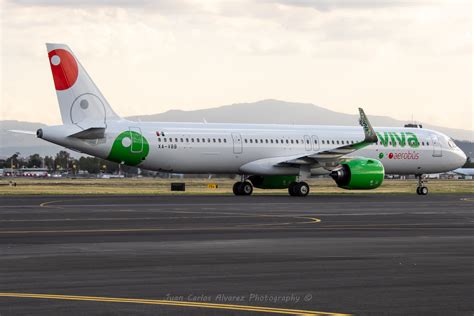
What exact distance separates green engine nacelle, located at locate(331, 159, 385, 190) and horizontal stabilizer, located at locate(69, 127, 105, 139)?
1234cm

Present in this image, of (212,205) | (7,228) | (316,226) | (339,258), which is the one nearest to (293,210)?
(212,205)

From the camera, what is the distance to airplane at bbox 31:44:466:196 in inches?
1939

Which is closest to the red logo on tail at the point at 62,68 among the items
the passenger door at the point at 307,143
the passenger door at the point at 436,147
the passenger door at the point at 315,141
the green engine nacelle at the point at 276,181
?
the green engine nacelle at the point at 276,181

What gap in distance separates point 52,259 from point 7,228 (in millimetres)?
8827

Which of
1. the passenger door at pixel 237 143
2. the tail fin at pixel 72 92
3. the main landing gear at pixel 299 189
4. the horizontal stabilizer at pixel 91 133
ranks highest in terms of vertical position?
the tail fin at pixel 72 92

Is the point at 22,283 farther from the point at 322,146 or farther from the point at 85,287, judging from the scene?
the point at 322,146

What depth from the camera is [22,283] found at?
46.5ft

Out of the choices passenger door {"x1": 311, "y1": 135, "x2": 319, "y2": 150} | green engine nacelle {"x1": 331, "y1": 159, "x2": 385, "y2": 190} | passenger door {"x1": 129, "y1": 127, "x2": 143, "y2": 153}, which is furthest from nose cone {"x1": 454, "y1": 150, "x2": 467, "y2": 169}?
passenger door {"x1": 129, "y1": 127, "x2": 143, "y2": 153}

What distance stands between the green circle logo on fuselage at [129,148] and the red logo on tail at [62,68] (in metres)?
3.90

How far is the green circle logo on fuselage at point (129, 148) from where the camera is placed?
49.2 m

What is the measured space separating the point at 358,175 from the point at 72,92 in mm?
15445

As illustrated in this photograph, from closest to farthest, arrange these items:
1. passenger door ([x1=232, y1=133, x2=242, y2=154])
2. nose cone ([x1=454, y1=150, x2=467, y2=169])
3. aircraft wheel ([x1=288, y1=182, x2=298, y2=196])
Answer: aircraft wheel ([x1=288, y1=182, x2=298, y2=196]) → passenger door ([x1=232, y1=133, x2=242, y2=154]) → nose cone ([x1=454, y1=150, x2=467, y2=169])

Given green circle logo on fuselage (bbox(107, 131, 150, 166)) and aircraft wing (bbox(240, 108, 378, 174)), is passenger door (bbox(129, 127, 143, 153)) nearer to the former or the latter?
green circle logo on fuselage (bbox(107, 131, 150, 166))

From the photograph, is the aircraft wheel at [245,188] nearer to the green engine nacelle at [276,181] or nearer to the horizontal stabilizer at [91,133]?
the green engine nacelle at [276,181]
